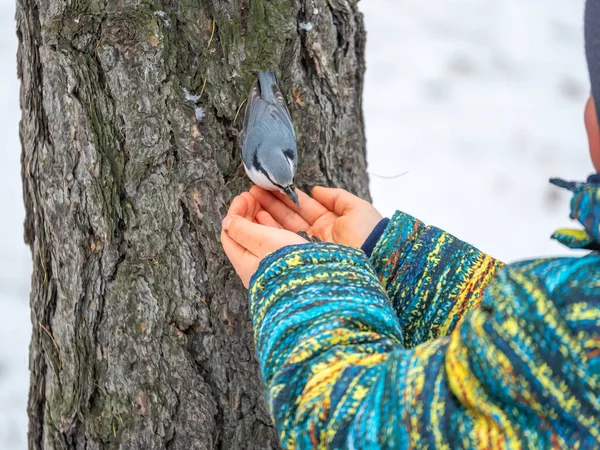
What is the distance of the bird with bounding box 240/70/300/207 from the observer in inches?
64.3

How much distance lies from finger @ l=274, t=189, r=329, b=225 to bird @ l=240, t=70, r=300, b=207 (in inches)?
1.0

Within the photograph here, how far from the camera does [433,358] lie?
0.96 m

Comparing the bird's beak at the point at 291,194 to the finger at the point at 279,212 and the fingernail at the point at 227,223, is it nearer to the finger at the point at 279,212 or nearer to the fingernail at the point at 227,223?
the finger at the point at 279,212

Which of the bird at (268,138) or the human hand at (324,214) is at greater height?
the bird at (268,138)

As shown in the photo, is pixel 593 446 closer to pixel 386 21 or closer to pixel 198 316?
pixel 198 316

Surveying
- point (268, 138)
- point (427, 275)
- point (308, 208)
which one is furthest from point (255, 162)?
point (427, 275)

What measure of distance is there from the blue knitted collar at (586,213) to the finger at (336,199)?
2.42 ft

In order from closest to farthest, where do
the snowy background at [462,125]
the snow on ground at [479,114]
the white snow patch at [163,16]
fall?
the white snow patch at [163,16], the snowy background at [462,125], the snow on ground at [479,114]

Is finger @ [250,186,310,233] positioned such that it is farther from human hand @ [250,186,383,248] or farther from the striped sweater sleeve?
the striped sweater sleeve

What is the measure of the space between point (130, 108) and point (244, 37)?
0.35m

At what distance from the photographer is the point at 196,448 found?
1.75m

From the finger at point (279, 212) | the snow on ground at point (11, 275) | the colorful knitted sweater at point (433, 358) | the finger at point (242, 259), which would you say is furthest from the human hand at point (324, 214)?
the snow on ground at point (11, 275)

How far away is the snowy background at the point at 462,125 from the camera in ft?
10.4

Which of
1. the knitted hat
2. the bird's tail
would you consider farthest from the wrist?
the knitted hat
